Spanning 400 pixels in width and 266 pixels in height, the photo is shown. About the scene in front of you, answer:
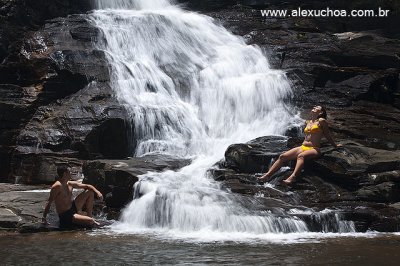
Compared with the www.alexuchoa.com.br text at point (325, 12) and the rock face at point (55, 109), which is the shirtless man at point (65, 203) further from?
the www.alexuchoa.com.br text at point (325, 12)

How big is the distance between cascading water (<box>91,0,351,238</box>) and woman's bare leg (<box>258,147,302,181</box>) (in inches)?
44.6

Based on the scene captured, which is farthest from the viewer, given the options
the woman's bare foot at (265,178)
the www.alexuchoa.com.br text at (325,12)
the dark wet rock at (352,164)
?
the www.alexuchoa.com.br text at (325,12)

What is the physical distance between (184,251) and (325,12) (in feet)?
63.9

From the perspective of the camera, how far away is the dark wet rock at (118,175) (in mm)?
11422

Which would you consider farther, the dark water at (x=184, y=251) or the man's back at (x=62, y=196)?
the man's back at (x=62, y=196)

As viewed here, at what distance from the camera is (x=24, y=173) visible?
14.3 meters

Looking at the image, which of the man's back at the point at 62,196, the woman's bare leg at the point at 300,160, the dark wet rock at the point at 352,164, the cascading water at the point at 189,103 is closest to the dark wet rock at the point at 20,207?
the man's back at the point at 62,196

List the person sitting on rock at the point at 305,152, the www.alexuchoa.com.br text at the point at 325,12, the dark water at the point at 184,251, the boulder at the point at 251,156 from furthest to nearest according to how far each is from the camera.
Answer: the www.alexuchoa.com.br text at the point at 325,12 < the boulder at the point at 251,156 < the person sitting on rock at the point at 305,152 < the dark water at the point at 184,251

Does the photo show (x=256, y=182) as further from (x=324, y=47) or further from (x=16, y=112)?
(x=324, y=47)

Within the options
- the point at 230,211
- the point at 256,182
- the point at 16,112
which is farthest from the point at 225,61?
the point at 230,211

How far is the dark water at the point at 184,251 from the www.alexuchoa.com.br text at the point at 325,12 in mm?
16607

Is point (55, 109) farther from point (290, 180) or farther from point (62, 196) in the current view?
point (290, 180)

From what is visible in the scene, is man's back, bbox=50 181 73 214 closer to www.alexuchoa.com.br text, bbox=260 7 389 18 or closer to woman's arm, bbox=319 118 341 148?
woman's arm, bbox=319 118 341 148

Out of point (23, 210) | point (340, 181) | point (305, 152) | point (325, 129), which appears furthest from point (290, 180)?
point (23, 210)
